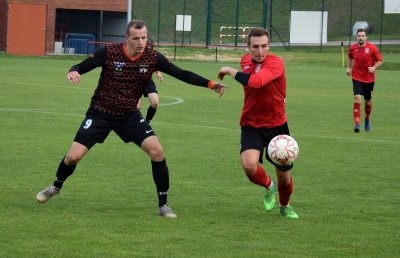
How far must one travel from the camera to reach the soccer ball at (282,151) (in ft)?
25.6

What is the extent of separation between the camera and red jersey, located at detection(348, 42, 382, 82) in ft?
55.5

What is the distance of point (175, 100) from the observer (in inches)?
882

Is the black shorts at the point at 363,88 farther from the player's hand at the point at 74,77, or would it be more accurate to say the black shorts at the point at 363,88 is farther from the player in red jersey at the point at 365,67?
the player's hand at the point at 74,77

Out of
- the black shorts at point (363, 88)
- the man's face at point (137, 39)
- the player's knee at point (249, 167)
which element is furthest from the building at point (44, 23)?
the player's knee at point (249, 167)

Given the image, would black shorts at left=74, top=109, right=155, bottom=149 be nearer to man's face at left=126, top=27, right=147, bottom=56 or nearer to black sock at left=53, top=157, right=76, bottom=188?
black sock at left=53, top=157, right=76, bottom=188

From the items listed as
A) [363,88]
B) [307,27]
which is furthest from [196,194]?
[307,27]

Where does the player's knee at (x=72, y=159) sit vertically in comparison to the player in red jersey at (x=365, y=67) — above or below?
below

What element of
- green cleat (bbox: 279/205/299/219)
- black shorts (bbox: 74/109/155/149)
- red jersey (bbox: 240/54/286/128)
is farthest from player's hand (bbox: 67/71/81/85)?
green cleat (bbox: 279/205/299/219)

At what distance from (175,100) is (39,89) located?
437cm

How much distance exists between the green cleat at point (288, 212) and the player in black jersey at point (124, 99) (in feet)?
3.64

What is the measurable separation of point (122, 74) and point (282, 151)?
68.6 inches

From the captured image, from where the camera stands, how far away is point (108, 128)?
816 cm

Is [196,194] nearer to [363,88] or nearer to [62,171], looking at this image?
[62,171]

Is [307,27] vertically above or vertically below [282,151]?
above
